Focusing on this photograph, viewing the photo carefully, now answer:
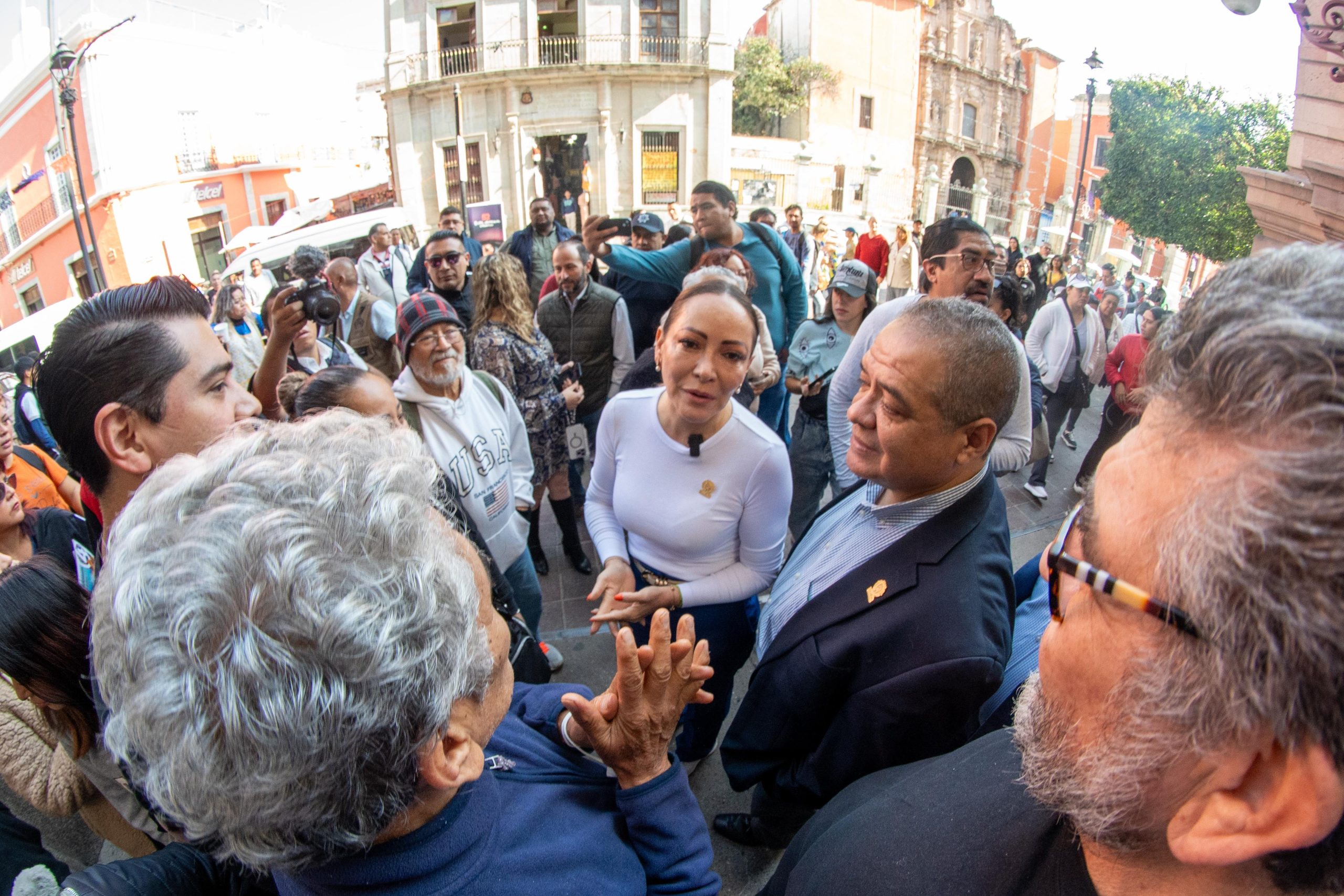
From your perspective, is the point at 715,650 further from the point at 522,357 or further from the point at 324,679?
the point at 522,357

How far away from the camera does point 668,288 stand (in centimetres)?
450

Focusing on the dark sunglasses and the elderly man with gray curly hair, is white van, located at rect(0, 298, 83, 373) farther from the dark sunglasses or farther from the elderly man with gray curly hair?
the elderly man with gray curly hair

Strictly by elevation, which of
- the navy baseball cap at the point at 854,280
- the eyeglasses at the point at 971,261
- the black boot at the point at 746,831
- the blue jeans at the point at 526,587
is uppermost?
the eyeglasses at the point at 971,261

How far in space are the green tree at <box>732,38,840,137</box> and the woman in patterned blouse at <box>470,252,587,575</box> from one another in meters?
26.5

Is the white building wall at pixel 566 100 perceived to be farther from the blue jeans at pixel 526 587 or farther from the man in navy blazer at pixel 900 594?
the man in navy blazer at pixel 900 594

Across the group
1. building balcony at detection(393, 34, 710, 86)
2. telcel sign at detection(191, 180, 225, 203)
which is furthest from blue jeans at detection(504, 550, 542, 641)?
telcel sign at detection(191, 180, 225, 203)

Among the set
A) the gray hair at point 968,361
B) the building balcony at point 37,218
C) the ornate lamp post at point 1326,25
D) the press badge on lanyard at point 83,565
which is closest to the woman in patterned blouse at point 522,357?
the press badge on lanyard at point 83,565

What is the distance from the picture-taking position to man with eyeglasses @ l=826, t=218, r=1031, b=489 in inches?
111

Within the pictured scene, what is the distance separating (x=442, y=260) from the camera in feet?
15.8

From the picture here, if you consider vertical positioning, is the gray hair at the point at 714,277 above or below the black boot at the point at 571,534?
above

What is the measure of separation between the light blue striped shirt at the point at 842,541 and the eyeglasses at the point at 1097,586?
72 cm

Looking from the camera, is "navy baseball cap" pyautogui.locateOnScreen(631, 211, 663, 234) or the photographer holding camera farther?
"navy baseball cap" pyautogui.locateOnScreen(631, 211, 663, 234)

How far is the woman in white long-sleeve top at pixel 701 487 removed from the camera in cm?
218

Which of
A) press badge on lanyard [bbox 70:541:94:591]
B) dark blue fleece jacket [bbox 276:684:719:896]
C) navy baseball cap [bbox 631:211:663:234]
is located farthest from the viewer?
navy baseball cap [bbox 631:211:663:234]
